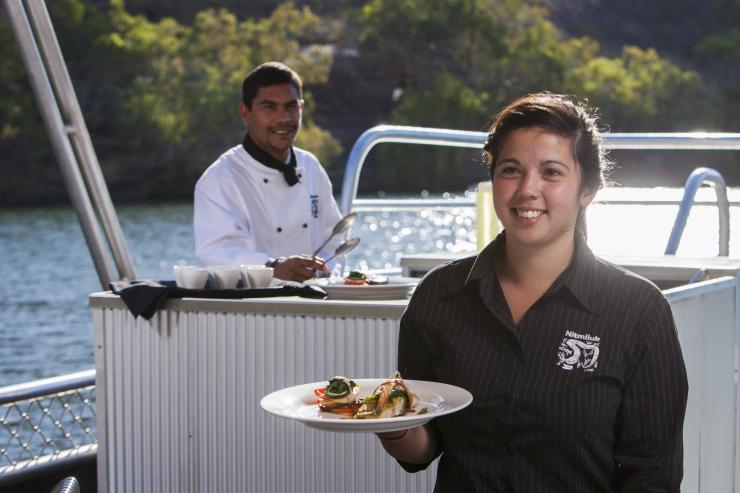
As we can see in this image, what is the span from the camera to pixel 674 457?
54.2 inches

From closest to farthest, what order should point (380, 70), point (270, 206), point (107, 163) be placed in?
point (270, 206) → point (107, 163) → point (380, 70)

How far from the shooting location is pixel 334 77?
45.1 meters

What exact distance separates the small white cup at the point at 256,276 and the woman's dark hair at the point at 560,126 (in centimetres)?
91

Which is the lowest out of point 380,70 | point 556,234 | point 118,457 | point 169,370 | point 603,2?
point 118,457

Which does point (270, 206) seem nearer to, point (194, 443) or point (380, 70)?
point (194, 443)

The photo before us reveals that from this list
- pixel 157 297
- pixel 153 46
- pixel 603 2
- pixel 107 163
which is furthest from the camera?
pixel 603 2

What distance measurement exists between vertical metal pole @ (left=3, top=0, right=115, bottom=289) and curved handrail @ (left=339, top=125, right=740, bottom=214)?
0.75 m

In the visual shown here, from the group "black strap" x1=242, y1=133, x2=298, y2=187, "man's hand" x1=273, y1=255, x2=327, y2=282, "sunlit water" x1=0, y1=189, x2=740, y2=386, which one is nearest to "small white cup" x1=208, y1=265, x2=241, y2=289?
"man's hand" x1=273, y1=255, x2=327, y2=282

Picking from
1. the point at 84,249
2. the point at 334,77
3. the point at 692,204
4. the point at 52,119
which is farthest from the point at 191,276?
the point at 334,77

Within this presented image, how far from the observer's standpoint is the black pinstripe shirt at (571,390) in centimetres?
136

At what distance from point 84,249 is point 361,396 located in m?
30.4

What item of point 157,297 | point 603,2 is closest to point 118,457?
point 157,297

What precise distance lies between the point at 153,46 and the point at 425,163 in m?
9.60

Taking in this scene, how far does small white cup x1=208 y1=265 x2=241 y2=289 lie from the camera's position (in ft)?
7.54
